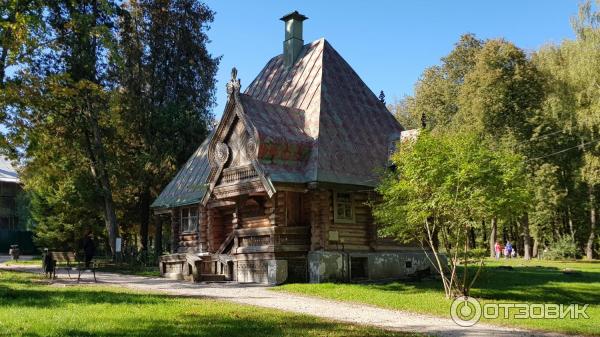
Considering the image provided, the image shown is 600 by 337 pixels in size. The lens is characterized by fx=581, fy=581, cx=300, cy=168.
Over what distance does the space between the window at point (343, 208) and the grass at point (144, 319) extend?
9175mm

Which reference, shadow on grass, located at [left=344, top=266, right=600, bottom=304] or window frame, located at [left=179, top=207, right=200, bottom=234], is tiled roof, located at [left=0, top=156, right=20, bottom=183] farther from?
shadow on grass, located at [left=344, top=266, right=600, bottom=304]

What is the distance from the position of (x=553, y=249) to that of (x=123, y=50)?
121 feet

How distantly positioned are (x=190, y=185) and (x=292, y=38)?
29.7 feet

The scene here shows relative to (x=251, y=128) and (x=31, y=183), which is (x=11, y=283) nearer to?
(x=251, y=128)

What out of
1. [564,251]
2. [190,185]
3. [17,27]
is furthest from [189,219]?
[564,251]

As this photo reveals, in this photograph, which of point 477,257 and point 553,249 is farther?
point 553,249

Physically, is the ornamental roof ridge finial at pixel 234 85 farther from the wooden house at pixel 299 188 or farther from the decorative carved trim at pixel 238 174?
the decorative carved trim at pixel 238 174

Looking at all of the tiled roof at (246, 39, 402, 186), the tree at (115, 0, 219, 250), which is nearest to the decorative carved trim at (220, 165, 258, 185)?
the tiled roof at (246, 39, 402, 186)

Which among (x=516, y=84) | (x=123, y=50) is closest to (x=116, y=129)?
(x=123, y=50)

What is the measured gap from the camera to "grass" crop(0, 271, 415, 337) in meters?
10.3

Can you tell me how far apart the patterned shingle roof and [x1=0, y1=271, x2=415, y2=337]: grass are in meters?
8.46

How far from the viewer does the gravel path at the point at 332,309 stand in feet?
37.9

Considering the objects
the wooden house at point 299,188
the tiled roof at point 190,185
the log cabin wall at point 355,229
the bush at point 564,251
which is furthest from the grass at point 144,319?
the bush at point 564,251

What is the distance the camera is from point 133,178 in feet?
122
